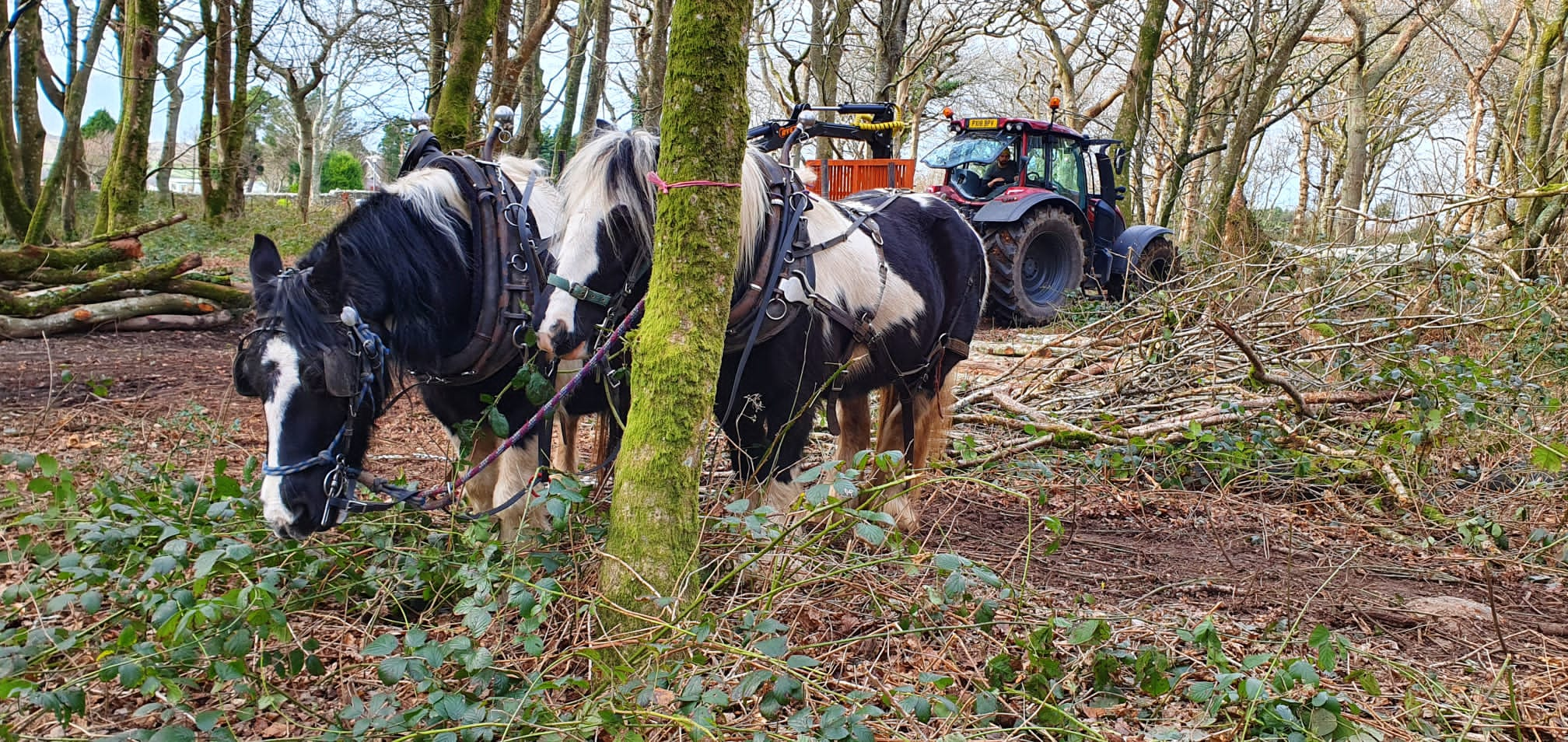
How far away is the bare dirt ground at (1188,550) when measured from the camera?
3.24 metres

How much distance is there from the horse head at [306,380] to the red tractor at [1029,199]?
303 inches

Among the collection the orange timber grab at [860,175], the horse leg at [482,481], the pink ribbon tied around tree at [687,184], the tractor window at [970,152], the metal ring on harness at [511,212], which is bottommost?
the horse leg at [482,481]

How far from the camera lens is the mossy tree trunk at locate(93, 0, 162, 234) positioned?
11047mm

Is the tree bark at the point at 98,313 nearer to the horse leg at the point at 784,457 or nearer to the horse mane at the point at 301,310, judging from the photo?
the horse mane at the point at 301,310

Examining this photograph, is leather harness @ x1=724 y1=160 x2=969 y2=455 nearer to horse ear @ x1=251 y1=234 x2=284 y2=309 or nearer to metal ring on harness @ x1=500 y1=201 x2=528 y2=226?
metal ring on harness @ x1=500 y1=201 x2=528 y2=226

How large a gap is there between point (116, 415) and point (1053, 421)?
4.92 meters

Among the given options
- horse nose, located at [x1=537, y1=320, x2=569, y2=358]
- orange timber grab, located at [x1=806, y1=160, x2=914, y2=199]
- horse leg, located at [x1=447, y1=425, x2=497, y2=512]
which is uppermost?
orange timber grab, located at [x1=806, y1=160, x2=914, y2=199]

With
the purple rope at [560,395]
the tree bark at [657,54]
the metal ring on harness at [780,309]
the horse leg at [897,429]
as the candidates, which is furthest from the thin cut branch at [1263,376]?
the tree bark at [657,54]

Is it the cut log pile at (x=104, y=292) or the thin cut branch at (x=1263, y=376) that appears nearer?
the thin cut branch at (x=1263, y=376)

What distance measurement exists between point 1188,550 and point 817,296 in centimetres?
198

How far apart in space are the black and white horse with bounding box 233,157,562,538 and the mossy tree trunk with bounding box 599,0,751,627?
0.64 metres

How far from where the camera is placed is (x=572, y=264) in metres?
3.07

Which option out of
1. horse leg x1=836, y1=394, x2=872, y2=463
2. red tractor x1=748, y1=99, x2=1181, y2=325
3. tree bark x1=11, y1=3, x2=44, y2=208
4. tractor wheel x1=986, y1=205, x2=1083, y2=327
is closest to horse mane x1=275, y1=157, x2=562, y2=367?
horse leg x1=836, y1=394, x2=872, y2=463

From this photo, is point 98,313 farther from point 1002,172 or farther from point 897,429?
point 1002,172
